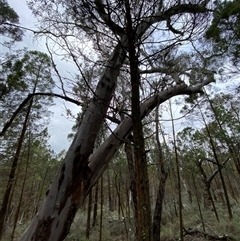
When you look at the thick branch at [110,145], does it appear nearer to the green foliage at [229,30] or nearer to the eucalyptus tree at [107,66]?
the eucalyptus tree at [107,66]

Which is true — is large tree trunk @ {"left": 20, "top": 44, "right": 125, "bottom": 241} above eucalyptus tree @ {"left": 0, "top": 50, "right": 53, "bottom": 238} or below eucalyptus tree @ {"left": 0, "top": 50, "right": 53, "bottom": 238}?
below

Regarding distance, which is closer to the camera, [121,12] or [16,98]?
[121,12]

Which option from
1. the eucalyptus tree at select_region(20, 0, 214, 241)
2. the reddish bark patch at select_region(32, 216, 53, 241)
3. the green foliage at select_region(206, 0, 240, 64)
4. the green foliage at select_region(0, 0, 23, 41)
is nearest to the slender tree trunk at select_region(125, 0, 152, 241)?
the eucalyptus tree at select_region(20, 0, 214, 241)

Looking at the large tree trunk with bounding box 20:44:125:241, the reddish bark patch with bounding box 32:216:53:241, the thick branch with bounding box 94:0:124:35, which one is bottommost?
the reddish bark patch with bounding box 32:216:53:241

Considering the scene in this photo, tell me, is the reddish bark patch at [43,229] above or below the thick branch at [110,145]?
below

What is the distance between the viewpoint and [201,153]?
418 inches

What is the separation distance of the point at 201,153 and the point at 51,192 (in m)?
10.2

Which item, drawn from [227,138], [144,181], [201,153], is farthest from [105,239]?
[144,181]

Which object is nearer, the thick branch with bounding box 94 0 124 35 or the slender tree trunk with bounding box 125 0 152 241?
the slender tree trunk with bounding box 125 0 152 241

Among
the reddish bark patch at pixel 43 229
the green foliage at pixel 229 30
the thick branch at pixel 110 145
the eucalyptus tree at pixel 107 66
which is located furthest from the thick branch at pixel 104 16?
the green foliage at pixel 229 30

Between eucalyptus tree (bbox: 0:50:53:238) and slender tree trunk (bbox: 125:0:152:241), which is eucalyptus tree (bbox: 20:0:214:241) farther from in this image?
eucalyptus tree (bbox: 0:50:53:238)

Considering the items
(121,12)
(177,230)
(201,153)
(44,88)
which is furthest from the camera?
(201,153)

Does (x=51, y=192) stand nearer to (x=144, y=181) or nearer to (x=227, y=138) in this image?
(x=144, y=181)

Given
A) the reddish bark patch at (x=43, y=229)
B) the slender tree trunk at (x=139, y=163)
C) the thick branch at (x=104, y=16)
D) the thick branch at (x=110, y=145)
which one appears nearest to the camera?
the slender tree trunk at (x=139, y=163)
